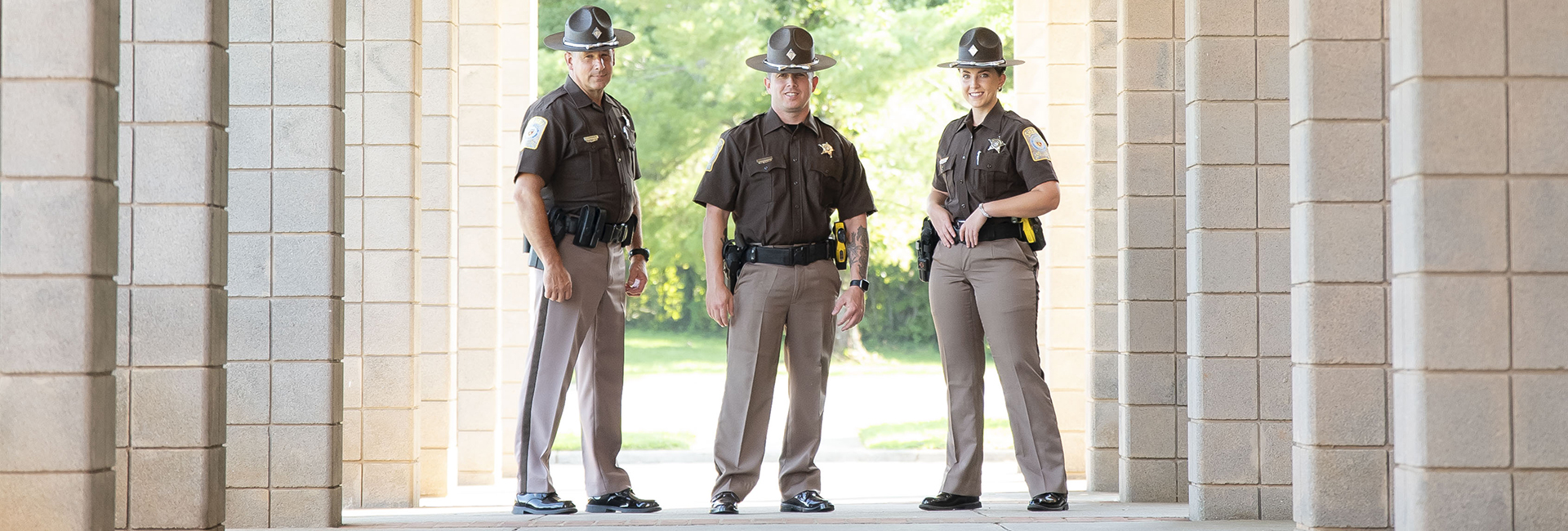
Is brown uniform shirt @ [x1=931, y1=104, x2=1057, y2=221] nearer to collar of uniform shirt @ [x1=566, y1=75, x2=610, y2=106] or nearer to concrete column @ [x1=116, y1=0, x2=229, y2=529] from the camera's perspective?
collar of uniform shirt @ [x1=566, y1=75, x2=610, y2=106]

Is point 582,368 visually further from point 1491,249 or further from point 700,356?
point 700,356

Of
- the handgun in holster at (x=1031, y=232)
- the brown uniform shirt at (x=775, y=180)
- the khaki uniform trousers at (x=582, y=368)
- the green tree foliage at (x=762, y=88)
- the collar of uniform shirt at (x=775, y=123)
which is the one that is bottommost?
the khaki uniform trousers at (x=582, y=368)

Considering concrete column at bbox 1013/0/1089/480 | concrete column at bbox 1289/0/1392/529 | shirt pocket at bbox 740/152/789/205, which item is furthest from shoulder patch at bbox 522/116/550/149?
concrete column at bbox 1013/0/1089/480

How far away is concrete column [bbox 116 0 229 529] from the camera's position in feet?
11.6

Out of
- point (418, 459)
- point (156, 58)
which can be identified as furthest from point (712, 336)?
point (156, 58)

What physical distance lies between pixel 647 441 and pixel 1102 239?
5.96m

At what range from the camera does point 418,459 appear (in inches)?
219

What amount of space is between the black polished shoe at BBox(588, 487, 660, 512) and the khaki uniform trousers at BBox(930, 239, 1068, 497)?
109 centimetres

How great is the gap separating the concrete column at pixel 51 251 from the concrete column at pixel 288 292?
1.51 metres

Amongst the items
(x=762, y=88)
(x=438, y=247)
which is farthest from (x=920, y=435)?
(x=762, y=88)

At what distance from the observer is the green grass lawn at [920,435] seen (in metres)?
10.6

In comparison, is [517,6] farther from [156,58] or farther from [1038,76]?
[156,58]

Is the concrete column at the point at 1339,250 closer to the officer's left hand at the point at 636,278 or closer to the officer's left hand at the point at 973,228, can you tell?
the officer's left hand at the point at 973,228

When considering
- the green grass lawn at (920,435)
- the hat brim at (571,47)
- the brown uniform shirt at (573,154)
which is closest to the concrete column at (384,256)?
the hat brim at (571,47)
